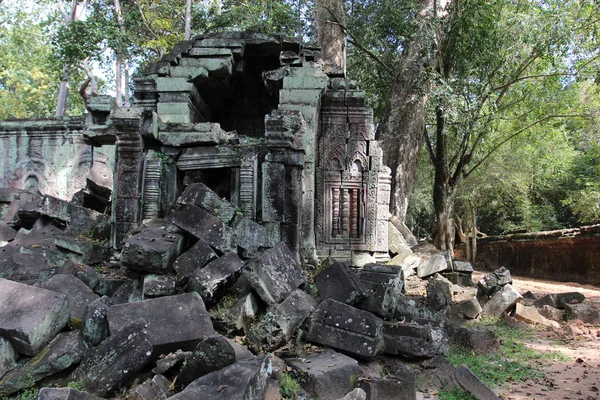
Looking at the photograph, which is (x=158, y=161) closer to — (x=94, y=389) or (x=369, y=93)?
(x=94, y=389)

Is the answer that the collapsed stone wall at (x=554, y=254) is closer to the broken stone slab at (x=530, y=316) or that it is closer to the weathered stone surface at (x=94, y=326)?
the broken stone slab at (x=530, y=316)

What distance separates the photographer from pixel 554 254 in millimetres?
13430

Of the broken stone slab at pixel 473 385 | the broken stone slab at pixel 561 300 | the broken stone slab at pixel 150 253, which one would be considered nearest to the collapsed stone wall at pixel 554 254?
the broken stone slab at pixel 561 300

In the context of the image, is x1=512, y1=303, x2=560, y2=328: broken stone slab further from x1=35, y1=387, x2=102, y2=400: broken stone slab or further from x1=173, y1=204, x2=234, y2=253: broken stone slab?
x1=35, y1=387, x2=102, y2=400: broken stone slab

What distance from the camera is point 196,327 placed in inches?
148

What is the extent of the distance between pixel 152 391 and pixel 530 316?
18.5ft

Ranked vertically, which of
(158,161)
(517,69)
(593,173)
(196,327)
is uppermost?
(517,69)

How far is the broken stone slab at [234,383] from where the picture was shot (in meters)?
2.79

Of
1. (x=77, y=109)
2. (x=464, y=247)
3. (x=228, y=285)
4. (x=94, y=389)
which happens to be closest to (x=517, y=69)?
(x=464, y=247)

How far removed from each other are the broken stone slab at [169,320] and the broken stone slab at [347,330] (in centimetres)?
99

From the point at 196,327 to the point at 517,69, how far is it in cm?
1109

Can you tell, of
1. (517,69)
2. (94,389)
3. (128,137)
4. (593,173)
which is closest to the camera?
(94,389)

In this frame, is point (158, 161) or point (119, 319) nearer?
point (119, 319)

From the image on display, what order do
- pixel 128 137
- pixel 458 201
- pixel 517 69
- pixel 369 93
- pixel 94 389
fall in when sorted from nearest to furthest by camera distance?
1. pixel 94 389
2. pixel 128 137
3. pixel 517 69
4. pixel 369 93
5. pixel 458 201
